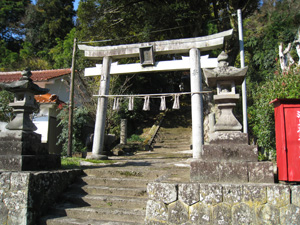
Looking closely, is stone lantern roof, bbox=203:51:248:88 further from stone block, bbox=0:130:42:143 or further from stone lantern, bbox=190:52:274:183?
stone block, bbox=0:130:42:143

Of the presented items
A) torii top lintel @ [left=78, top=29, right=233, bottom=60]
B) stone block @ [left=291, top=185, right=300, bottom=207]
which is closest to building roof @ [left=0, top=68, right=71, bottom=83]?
torii top lintel @ [left=78, top=29, right=233, bottom=60]

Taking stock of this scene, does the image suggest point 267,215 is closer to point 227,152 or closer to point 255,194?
point 255,194

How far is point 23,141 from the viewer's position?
18.1 ft

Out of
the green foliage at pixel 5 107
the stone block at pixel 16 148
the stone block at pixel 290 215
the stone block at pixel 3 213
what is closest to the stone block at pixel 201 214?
the stone block at pixel 290 215

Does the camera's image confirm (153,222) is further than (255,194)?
Yes

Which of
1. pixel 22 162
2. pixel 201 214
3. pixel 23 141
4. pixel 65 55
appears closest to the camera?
pixel 201 214

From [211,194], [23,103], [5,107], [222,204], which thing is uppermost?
[5,107]

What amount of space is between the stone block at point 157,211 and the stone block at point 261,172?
1.59m

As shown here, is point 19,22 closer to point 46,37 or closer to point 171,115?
point 46,37

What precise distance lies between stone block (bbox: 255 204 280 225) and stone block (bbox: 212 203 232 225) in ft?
Result: 1.42

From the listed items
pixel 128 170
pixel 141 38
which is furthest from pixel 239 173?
pixel 141 38

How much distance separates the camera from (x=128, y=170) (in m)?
6.36

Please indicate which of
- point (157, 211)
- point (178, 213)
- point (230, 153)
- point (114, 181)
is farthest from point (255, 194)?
point (114, 181)

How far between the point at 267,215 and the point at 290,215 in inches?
13.0
